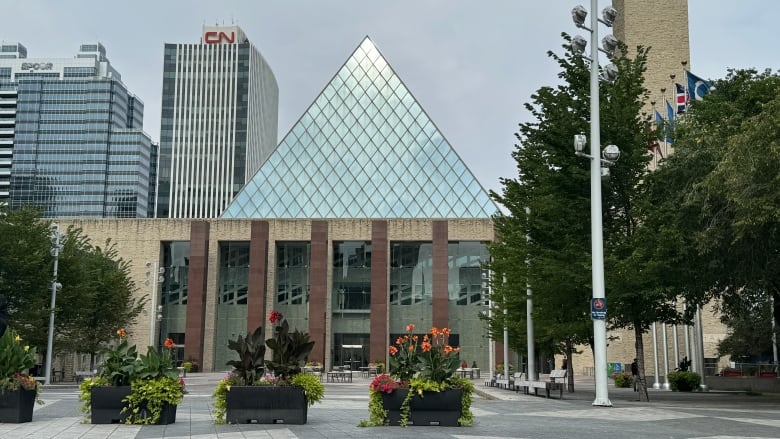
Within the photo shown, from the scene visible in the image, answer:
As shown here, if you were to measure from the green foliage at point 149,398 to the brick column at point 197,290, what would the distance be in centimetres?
4545

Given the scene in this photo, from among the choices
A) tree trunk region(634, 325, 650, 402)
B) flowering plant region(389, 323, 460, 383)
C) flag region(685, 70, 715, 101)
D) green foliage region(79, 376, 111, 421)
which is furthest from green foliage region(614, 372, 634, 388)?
green foliage region(79, 376, 111, 421)

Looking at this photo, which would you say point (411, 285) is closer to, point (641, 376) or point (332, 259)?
point (332, 259)

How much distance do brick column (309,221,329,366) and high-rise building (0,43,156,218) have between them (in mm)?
122380

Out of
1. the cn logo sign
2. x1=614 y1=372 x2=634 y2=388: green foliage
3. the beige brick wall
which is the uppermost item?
the cn logo sign

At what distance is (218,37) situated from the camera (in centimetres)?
19125

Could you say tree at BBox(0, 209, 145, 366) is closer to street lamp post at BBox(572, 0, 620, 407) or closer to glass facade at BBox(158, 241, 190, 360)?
glass facade at BBox(158, 241, 190, 360)

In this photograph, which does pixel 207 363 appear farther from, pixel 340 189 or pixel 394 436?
pixel 394 436

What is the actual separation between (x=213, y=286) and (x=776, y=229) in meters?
46.0

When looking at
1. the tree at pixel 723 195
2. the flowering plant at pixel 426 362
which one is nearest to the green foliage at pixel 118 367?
the flowering plant at pixel 426 362

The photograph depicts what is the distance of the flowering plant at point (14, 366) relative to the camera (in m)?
13.8

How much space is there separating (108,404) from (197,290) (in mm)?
46171

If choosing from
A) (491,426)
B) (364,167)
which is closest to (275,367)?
(491,426)

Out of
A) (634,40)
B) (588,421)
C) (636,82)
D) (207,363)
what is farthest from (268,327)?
(588,421)

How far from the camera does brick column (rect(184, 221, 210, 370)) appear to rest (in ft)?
190
